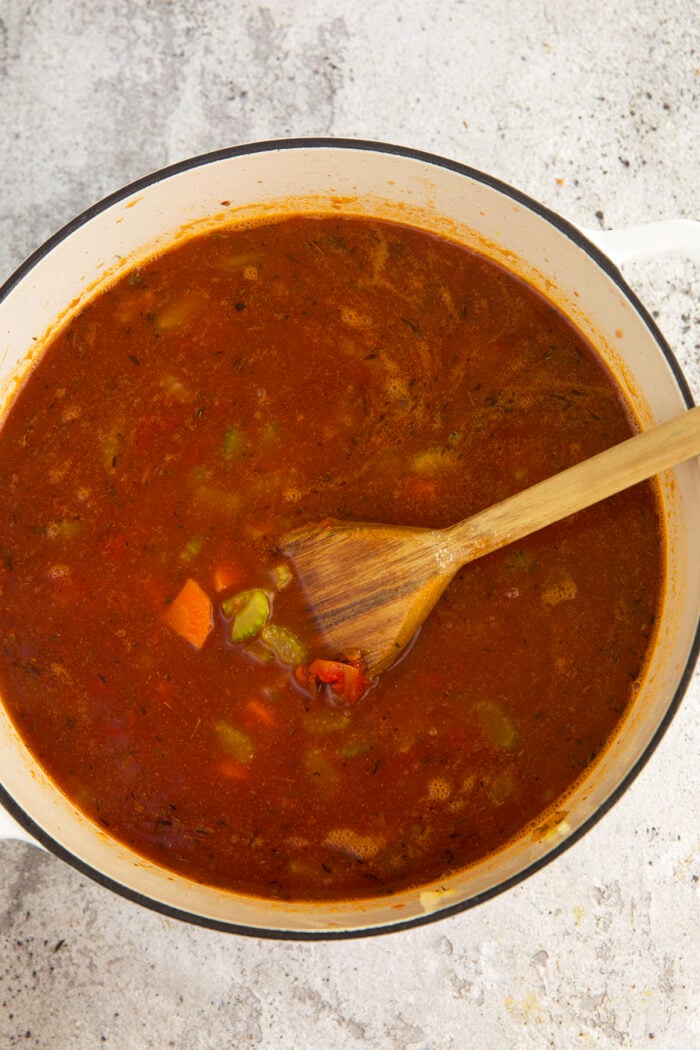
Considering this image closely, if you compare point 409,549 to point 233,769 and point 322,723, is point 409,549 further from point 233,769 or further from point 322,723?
point 233,769

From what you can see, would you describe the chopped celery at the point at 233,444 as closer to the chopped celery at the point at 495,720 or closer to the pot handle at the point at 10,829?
the chopped celery at the point at 495,720

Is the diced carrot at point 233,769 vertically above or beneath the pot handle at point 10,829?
beneath

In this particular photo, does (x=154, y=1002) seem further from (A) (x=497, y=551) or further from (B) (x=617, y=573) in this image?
(B) (x=617, y=573)

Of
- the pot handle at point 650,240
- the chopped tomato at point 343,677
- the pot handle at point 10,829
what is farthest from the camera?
the chopped tomato at point 343,677

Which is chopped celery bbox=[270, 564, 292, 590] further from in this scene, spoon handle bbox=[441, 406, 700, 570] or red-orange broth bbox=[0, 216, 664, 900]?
spoon handle bbox=[441, 406, 700, 570]

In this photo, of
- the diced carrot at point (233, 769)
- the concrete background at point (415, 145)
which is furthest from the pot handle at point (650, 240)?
the diced carrot at point (233, 769)

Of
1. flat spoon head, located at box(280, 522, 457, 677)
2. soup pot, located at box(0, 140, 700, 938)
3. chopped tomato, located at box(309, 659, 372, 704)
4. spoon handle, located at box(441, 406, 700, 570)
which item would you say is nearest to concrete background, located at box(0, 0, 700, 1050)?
soup pot, located at box(0, 140, 700, 938)
